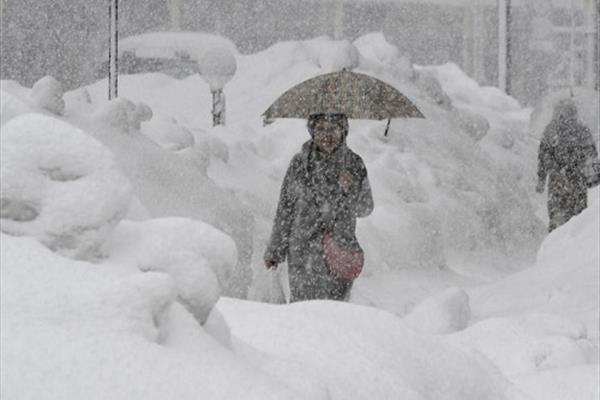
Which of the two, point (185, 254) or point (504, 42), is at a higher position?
point (185, 254)

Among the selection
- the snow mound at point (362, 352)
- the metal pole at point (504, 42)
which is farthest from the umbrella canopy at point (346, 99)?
the metal pole at point (504, 42)

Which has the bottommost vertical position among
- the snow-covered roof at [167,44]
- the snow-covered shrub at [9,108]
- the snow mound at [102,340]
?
the snow-covered roof at [167,44]

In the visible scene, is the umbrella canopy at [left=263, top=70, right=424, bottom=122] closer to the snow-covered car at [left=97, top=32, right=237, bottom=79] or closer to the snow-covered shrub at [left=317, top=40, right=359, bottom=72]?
the snow-covered shrub at [left=317, top=40, right=359, bottom=72]

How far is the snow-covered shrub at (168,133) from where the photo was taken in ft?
36.1

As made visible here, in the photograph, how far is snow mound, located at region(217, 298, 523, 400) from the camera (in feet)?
10.9

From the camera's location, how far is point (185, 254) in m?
2.80

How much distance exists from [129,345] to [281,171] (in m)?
11.1

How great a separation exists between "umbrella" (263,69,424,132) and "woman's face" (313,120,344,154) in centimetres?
103

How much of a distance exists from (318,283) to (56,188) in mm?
4405

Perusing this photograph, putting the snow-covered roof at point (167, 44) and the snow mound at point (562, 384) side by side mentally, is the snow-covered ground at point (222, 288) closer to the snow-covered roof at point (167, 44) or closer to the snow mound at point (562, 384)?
the snow mound at point (562, 384)

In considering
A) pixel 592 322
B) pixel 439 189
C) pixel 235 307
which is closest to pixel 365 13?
pixel 439 189

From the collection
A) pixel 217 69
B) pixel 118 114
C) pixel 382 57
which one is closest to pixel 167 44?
pixel 382 57

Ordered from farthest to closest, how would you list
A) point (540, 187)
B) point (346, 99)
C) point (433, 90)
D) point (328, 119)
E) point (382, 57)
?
point (382, 57)
point (433, 90)
point (540, 187)
point (346, 99)
point (328, 119)

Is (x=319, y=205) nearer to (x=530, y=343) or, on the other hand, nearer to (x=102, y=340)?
(x=530, y=343)
